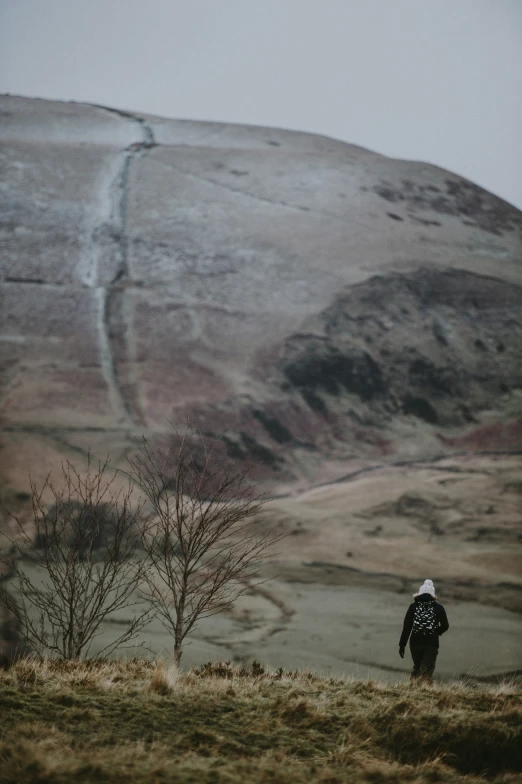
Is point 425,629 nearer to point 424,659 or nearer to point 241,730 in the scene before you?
point 424,659

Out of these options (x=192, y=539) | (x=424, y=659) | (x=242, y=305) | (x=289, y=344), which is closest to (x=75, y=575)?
(x=192, y=539)

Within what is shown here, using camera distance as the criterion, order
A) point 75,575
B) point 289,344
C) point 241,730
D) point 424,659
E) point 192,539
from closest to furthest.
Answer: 1. point 241,730
2. point 424,659
3. point 192,539
4. point 75,575
5. point 289,344

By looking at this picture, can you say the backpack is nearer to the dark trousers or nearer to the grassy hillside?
the dark trousers

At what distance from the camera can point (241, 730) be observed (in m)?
5.08

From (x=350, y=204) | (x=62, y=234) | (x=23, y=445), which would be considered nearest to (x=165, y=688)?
(x=23, y=445)

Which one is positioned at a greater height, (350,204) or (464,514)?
(350,204)

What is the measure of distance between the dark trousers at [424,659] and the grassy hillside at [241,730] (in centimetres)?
93

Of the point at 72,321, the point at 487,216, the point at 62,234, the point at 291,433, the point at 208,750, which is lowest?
the point at 208,750

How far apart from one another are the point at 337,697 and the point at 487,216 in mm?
26496

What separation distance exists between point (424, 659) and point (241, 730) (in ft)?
9.97

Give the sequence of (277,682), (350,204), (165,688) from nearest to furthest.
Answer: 1. (165,688)
2. (277,682)
3. (350,204)

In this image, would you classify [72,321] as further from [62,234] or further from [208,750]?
[208,750]

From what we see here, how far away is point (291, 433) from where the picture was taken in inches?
854

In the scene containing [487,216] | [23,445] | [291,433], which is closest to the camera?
[23,445]
